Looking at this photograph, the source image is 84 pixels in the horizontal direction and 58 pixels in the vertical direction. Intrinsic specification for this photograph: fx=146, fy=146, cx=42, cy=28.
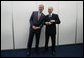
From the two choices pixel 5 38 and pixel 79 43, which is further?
pixel 79 43

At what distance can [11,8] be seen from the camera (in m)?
4.35

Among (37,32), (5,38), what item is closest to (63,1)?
(37,32)

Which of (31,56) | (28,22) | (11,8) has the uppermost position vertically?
(11,8)

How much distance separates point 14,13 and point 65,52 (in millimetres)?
1931

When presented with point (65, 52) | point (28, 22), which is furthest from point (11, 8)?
point (65, 52)

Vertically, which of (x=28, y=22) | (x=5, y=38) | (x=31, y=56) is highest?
(x=28, y=22)

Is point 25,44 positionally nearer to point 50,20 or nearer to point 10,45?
point 10,45

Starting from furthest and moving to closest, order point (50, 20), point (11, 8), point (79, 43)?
1. point (79, 43)
2. point (11, 8)
3. point (50, 20)

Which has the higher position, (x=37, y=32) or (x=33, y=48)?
(x=37, y=32)

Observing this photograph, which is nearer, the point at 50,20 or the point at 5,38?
the point at 50,20

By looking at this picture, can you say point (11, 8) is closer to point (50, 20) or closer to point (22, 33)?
point (22, 33)

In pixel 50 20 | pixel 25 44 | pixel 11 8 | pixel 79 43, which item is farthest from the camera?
pixel 79 43

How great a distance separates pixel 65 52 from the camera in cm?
441

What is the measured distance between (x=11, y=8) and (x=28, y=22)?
66cm
